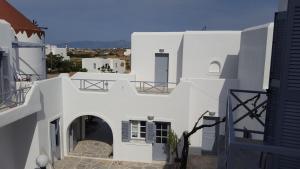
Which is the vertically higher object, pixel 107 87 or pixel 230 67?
pixel 230 67

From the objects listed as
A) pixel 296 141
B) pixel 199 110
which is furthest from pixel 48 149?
pixel 296 141

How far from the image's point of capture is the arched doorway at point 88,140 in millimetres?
17516

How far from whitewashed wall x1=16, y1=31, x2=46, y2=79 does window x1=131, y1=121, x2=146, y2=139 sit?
7.24 metres

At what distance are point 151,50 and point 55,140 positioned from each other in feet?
30.7

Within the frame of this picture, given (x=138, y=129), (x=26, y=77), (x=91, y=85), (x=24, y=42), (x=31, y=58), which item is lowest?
(x=138, y=129)

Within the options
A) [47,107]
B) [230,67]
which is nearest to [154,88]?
[230,67]

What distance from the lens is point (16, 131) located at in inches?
547

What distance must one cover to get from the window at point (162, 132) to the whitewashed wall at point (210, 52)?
14.2ft

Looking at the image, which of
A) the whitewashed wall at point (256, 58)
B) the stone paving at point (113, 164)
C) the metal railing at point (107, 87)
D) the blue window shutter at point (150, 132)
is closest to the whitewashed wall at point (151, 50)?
the metal railing at point (107, 87)

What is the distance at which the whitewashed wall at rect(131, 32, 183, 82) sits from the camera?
65.3ft

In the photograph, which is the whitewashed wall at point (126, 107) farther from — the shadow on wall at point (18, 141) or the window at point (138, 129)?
the shadow on wall at point (18, 141)

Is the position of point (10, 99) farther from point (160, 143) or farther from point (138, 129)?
point (160, 143)

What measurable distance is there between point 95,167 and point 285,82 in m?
13.2

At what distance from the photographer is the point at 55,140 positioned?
15.9 m
